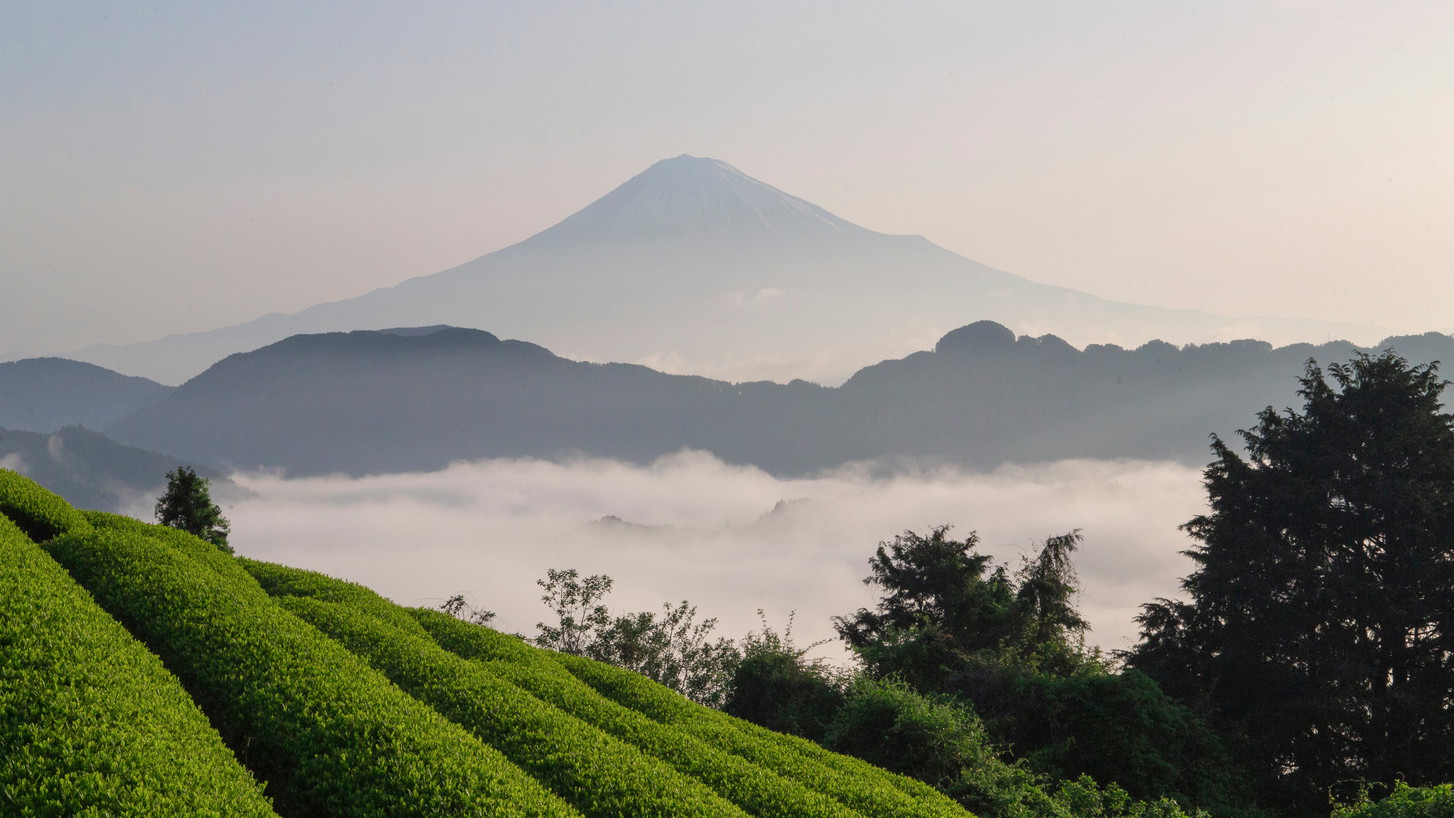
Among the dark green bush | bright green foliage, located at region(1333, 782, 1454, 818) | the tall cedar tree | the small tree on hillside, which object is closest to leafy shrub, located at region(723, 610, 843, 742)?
the dark green bush

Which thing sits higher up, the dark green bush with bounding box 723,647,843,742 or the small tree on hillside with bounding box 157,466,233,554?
the small tree on hillside with bounding box 157,466,233,554

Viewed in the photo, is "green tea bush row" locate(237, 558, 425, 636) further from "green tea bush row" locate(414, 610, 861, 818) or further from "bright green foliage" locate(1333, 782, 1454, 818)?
"bright green foliage" locate(1333, 782, 1454, 818)

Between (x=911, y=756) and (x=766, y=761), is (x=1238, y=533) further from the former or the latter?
(x=766, y=761)

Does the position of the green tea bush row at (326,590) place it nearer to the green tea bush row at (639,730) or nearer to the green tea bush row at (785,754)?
the green tea bush row at (639,730)

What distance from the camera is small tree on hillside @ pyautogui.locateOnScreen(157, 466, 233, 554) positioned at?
30922 millimetres

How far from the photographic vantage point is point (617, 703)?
15.6 meters

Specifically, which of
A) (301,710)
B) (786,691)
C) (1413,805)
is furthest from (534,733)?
(786,691)

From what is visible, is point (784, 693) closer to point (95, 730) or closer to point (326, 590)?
point (326, 590)

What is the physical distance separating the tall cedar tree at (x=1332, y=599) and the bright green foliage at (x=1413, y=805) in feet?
40.3

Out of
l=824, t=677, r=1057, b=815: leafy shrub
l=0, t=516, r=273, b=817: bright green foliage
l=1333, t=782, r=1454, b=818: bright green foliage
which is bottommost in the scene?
l=0, t=516, r=273, b=817: bright green foliage

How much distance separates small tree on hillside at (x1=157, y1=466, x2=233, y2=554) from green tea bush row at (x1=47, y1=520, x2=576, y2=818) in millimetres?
16734

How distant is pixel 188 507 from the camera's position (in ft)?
103

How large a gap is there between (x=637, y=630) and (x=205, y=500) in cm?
1703

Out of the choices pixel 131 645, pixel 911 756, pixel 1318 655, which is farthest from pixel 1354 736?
pixel 131 645
